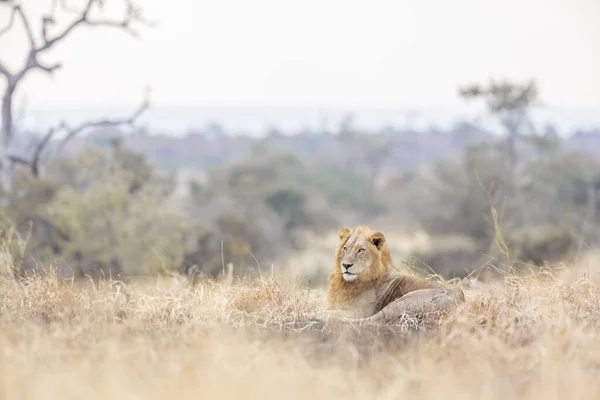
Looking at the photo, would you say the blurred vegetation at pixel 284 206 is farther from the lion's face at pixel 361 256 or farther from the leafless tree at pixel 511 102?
the lion's face at pixel 361 256

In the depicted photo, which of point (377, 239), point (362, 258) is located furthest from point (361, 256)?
point (377, 239)

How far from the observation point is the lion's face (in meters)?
7.36

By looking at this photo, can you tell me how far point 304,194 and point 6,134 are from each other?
17149mm

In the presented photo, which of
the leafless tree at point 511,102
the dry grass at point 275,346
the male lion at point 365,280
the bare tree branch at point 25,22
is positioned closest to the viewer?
the dry grass at point 275,346

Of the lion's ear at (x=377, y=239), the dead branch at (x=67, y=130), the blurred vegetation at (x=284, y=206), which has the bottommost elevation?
the blurred vegetation at (x=284, y=206)

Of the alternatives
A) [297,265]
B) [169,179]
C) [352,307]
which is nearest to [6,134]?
[297,265]

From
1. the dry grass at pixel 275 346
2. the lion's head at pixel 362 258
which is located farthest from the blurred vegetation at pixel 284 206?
the lion's head at pixel 362 258

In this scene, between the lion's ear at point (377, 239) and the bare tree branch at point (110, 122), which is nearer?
the lion's ear at point (377, 239)

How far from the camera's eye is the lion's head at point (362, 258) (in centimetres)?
737

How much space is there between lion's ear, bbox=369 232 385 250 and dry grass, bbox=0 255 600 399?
0.69 metres

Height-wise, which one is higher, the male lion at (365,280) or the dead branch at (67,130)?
the male lion at (365,280)

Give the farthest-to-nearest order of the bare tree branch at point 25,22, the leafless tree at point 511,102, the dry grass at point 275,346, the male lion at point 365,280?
1. the leafless tree at point 511,102
2. the bare tree branch at point 25,22
3. the male lion at point 365,280
4. the dry grass at point 275,346

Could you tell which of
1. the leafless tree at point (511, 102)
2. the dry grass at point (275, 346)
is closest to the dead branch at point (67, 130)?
the dry grass at point (275, 346)

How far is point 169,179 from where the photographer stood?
108ft
